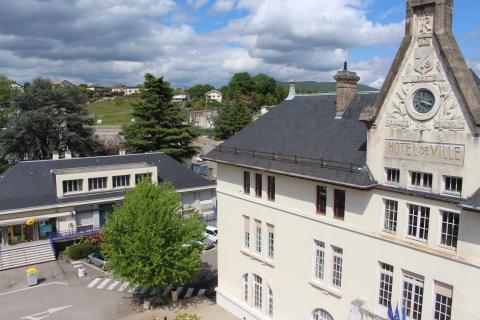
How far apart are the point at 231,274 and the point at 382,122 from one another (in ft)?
51.5

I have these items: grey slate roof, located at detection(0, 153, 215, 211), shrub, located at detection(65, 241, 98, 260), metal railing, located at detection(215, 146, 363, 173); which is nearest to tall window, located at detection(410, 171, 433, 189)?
metal railing, located at detection(215, 146, 363, 173)

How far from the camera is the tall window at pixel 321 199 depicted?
2216 cm

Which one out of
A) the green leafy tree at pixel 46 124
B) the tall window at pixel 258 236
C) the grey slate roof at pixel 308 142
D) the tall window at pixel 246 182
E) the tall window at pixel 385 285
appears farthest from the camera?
the green leafy tree at pixel 46 124

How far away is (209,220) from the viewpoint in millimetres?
50969

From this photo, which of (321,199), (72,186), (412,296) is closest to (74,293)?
(72,186)

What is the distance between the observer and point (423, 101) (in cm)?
1766

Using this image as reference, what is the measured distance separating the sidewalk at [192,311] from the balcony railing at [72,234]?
16.7 metres

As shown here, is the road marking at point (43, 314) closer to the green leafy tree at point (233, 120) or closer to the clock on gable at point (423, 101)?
the clock on gable at point (423, 101)

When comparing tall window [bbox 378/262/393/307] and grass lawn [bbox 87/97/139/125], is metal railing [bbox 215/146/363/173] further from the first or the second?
grass lawn [bbox 87/97/139/125]

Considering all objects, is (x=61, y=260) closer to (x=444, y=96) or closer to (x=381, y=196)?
(x=381, y=196)

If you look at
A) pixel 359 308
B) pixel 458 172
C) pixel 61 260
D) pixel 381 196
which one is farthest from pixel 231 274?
pixel 61 260

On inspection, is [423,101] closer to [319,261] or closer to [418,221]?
[418,221]

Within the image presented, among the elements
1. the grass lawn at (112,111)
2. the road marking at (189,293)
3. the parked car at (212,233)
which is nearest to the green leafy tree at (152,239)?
the road marking at (189,293)

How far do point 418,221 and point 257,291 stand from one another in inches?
504
